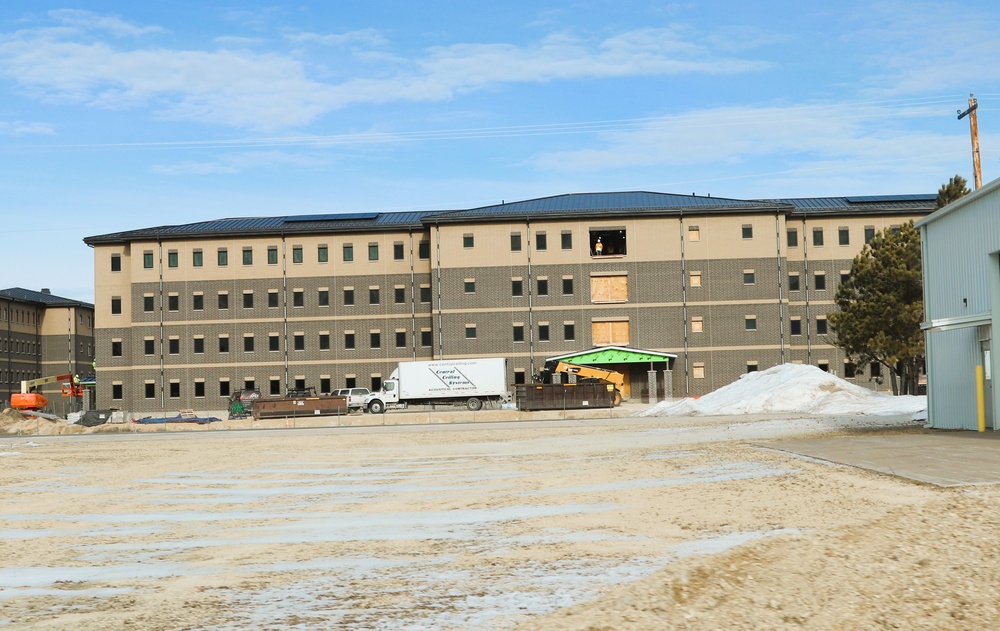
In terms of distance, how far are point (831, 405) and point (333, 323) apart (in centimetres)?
4229

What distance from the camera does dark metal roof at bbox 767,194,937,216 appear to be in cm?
7488

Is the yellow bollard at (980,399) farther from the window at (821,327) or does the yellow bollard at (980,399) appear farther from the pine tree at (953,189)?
the window at (821,327)

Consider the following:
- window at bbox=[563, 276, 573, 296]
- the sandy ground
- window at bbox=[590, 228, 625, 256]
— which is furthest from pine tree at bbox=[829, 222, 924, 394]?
the sandy ground

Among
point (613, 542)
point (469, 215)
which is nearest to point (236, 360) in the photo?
point (469, 215)

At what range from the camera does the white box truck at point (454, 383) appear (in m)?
64.0

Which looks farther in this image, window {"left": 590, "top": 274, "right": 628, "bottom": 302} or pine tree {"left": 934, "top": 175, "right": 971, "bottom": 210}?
window {"left": 590, "top": 274, "right": 628, "bottom": 302}

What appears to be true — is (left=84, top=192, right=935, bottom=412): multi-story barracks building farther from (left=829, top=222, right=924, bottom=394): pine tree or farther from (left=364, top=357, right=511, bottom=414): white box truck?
(left=829, top=222, right=924, bottom=394): pine tree

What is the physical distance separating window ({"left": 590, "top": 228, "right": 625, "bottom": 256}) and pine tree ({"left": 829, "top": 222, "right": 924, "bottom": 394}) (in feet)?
74.5

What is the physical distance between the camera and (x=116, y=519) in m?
15.0

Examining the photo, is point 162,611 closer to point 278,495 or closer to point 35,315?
point 278,495

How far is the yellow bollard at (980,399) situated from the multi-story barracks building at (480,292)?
47.4m

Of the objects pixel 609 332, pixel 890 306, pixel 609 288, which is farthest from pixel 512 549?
pixel 609 288

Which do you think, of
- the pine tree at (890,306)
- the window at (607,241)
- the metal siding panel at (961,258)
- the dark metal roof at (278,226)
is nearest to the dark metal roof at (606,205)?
the window at (607,241)

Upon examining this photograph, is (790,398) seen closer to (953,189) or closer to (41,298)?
(953,189)
